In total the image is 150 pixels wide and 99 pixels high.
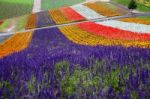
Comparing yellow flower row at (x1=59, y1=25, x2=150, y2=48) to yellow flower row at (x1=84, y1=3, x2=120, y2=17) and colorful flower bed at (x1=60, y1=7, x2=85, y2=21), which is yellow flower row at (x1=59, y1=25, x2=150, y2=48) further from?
yellow flower row at (x1=84, y1=3, x2=120, y2=17)

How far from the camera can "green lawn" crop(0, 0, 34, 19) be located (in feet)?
226

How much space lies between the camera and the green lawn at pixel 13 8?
6891 cm

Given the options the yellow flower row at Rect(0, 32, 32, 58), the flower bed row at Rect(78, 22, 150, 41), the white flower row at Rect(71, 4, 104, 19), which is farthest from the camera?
the white flower row at Rect(71, 4, 104, 19)

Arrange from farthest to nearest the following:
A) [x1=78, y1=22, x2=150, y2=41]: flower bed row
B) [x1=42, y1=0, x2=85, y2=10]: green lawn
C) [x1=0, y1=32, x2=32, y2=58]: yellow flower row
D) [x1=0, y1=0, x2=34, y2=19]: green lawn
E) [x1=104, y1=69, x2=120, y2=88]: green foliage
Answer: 1. [x1=42, y1=0, x2=85, y2=10]: green lawn
2. [x1=0, y1=0, x2=34, y2=19]: green lawn
3. [x1=78, y1=22, x2=150, y2=41]: flower bed row
4. [x1=0, y1=32, x2=32, y2=58]: yellow flower row
5. [x1=104, y1=69, x2=120, y2=88]: green foliage

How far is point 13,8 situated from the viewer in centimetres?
7150

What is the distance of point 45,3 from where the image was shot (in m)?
81.2

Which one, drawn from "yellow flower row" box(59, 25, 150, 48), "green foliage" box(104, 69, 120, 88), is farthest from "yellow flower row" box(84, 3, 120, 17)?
"green foliage" box(104, 69, 120, 88)

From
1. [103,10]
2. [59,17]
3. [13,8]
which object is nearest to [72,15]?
[59,17]

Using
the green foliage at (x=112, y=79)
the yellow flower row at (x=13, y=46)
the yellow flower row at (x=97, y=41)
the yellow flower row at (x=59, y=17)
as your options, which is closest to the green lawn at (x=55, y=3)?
the yellow flower row at (x=59, y=17)

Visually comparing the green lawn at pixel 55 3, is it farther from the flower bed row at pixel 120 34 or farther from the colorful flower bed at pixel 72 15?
the flower bed row at pixel 120 34

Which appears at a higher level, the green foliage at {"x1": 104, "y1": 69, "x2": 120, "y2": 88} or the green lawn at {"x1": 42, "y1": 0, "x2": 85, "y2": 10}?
the green foliage at {"x1": 104, "y1": 69, "x2": 120, "y2": 88}

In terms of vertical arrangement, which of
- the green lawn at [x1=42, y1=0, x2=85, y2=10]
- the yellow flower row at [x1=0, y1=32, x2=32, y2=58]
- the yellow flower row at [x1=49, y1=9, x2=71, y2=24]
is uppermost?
the yellow flower row at [x1=0, y1=32, x2=32, y2=58]

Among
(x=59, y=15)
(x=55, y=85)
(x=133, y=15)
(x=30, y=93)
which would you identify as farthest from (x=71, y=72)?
(x=59, y=15)

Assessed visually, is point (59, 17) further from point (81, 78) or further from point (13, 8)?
point (81, 78)
